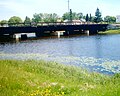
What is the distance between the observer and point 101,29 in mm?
132375

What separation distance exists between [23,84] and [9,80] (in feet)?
3.50

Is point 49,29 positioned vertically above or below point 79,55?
above

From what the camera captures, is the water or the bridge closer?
the water

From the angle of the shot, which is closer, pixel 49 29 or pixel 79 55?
pixel 79 55

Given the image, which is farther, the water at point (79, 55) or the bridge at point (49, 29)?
the bridge at point (49, 29)

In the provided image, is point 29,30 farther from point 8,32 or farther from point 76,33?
point 76,33

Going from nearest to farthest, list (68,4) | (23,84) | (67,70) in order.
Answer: (23,84) → (67,70) → (68,4)

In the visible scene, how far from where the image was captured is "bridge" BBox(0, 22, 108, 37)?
101 metres

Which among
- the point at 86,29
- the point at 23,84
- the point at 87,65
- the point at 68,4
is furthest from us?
the point at 68,4

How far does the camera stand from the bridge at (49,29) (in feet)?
332

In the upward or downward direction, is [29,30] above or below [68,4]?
below

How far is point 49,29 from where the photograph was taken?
111938 millimetres

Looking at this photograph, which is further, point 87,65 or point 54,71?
point 87,65

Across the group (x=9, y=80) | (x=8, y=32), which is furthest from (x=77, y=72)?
(x=8, y=32)
